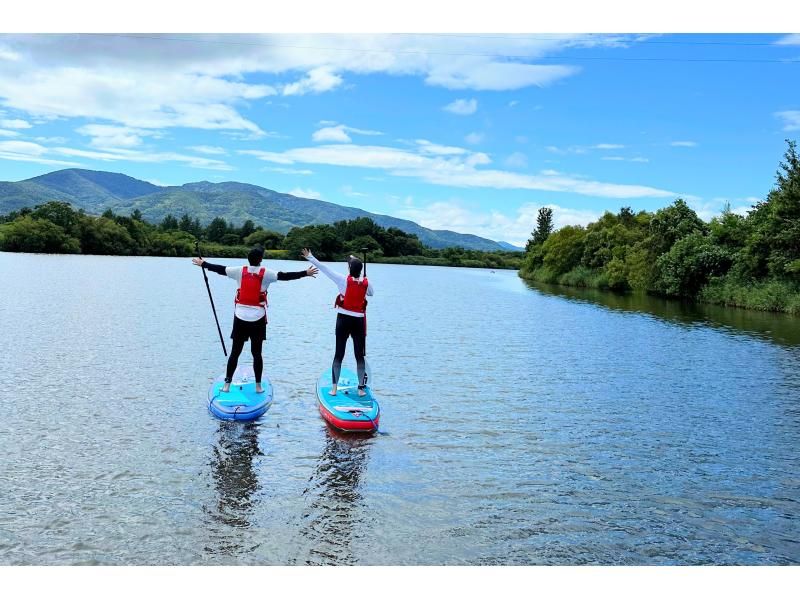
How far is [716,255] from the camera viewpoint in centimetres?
5125

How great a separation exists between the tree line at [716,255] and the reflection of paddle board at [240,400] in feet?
120

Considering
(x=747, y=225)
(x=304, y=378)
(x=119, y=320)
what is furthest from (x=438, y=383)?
(x=747, y=225)

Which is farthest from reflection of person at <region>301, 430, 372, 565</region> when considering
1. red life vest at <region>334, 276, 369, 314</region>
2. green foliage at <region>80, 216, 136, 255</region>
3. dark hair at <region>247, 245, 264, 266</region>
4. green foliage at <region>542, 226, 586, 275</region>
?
green foliage at <region>80, 216, 136, 255</region>

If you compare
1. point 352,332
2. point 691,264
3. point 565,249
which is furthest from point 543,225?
point 352,332

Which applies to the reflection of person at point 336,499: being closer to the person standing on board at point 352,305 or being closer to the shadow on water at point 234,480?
the shadow on water at point 234,480

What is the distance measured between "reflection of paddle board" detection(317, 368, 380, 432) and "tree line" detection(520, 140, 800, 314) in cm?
3552

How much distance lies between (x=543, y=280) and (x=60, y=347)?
289 feet

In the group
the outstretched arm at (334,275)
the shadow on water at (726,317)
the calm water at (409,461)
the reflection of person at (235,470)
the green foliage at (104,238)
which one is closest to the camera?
the calm water at (409,461)

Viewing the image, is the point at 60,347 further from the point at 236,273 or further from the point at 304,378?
the point at 236,273

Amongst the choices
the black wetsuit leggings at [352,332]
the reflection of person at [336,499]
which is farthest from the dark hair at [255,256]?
the reflection of person at [336,499]

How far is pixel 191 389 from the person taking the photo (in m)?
15.6

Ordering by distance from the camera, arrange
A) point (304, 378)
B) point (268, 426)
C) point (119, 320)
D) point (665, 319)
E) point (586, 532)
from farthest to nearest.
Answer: point (665, 319)
point (119, 320)
point (304, 378)
point (268, 426)
point (586, 532)

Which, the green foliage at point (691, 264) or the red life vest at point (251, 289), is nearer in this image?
the red life vest at point (251, 289)

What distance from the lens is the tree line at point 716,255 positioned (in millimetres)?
41344
